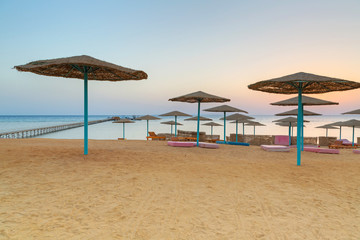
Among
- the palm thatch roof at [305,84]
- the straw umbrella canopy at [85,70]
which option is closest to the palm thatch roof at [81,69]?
the straw umbrella canopy at [85,70]

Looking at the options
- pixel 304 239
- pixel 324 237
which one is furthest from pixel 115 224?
pixel 324 237

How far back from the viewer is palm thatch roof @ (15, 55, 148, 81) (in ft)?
18.8

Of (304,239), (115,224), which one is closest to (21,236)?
(115,224)

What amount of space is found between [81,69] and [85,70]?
142mm

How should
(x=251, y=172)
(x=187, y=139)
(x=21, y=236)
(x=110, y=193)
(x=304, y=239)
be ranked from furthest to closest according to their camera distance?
(x=187, y=139) < (x=251, y=172) < (x=110, y=193) < (x=304, y=239) < (x=21, y=236)

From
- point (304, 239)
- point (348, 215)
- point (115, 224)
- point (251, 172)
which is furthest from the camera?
point (251, 172)

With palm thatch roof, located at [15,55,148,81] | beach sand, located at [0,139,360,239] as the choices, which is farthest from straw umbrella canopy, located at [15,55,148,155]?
beach sand, located at [0,139,360,239]

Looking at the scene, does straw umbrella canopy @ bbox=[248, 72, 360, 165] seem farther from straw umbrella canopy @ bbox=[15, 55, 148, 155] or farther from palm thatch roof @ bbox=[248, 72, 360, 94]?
straw umbrella canopy @ bbox=[15, 55, 148, 155]

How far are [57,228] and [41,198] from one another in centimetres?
108

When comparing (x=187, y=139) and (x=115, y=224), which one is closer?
(x=115, y=224)

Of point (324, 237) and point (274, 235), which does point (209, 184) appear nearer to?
point (274, 235)

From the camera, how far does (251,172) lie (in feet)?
17.8

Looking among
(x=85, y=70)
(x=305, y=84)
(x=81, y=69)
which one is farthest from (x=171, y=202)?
(x=305, y=84)

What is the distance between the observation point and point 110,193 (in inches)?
147
